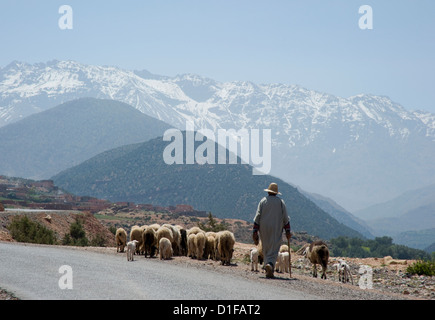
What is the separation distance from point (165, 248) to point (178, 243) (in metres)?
2.37

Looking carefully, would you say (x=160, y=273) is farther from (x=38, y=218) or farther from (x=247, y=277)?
(x=38, y=218)

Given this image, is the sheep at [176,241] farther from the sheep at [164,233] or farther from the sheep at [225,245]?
the sheep at [225,245]

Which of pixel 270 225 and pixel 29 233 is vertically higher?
pixel 270 225

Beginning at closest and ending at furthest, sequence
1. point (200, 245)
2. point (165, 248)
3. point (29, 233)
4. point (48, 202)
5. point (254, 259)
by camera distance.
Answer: point (254, 259)
point (165, 248)
point (200, 245)
point (29, 233)
point (48, 202)

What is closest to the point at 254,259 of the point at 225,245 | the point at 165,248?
the point at 225,245

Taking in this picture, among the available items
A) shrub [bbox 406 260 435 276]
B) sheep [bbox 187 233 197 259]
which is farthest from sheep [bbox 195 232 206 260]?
shrub [bbox 406 260 435 276]

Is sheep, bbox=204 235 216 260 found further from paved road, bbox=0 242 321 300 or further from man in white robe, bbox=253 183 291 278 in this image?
man in white robe, bbox=253 183 291 278

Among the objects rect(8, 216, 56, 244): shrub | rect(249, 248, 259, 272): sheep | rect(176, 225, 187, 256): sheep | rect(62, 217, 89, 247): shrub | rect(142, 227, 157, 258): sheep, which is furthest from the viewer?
rect(62, 217, 89, 247): shrub

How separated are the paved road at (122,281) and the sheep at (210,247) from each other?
3.34 metres

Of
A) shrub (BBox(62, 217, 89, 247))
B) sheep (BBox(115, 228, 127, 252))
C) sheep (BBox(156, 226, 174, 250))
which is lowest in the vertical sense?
shrub (BBox(62, 217, 89, 247))

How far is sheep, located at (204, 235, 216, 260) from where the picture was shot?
2291 cm

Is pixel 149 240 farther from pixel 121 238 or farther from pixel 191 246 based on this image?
pixel 121 238

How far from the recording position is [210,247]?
75.4 ft

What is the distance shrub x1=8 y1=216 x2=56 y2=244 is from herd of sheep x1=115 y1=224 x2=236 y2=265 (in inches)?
466
